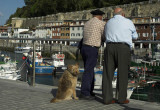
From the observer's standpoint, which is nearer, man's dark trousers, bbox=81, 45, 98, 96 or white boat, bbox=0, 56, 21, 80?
man's dark trousers, bbox=81, 45, 98, 96

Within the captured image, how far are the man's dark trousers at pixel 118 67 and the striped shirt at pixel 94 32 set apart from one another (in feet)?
1.25

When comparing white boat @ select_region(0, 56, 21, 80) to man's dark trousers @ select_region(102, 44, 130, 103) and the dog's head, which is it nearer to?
the dog's head

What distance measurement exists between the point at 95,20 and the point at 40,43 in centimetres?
337

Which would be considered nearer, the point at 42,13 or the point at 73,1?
the point at 73,1

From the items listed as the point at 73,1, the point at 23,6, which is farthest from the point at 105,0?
the point at 23,6

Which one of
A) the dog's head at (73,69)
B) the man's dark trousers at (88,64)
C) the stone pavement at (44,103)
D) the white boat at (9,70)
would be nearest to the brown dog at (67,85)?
the dog's head at (73,69)

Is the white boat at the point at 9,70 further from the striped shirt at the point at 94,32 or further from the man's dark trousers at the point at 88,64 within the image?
the striped shirt at the point at 94,32

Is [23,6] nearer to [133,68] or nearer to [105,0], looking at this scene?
[105,0]

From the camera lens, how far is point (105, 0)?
7344cm

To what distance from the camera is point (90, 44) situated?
5273mm

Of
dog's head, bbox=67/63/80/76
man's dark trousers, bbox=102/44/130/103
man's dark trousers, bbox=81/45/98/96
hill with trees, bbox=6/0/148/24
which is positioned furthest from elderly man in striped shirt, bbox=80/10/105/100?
hill with trees, bbox=6/0/148/24

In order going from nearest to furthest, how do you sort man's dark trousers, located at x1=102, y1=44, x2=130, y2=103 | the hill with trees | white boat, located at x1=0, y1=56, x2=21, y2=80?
man's dark trousers, located at x1=102, y1=44, x2=130, y2=103
white boat, located at x1=0, y1=56, x2=21, y2=80
the hill with trees

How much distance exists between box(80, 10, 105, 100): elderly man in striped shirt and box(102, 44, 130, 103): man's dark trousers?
15.1 inches

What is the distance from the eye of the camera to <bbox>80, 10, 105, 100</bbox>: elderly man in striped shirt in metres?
5.24
